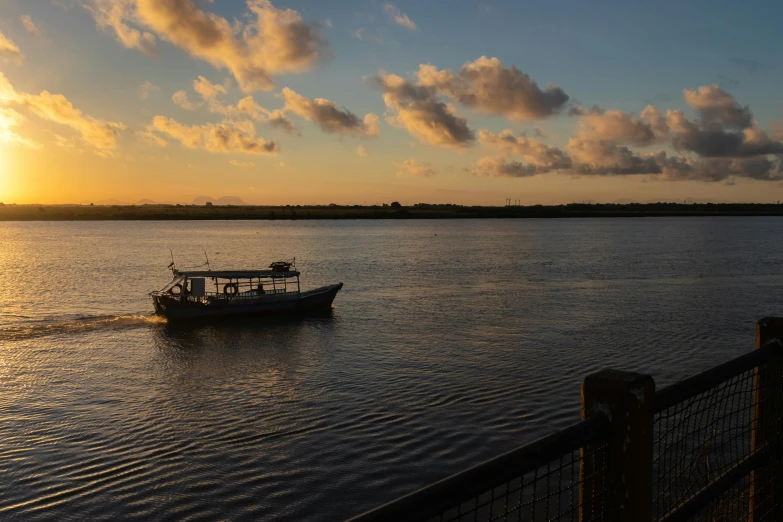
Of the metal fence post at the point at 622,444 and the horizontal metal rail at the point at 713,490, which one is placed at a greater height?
the metal fence post at the point at 622,444

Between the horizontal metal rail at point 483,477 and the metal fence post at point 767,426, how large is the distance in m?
3.20

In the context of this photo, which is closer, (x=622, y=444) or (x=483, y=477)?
(x=483, y=477)

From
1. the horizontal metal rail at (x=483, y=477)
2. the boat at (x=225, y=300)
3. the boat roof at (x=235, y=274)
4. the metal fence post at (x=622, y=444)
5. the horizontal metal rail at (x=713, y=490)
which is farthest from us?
the boat roof at (x=235, y=274)

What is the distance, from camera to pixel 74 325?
141 feet

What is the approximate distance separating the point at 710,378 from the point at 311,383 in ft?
81.2

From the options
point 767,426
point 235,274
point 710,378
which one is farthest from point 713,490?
point 235,274

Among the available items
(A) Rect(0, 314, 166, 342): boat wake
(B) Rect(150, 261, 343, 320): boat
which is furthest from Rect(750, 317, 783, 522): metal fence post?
(B) Rect(150, 261, 343, 320): boat

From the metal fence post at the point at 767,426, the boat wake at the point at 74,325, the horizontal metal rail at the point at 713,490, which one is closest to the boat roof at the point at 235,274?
the boat wake at the point at 74,325

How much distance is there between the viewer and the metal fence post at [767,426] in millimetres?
5836

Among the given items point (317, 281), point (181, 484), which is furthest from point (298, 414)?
point (317, 281)

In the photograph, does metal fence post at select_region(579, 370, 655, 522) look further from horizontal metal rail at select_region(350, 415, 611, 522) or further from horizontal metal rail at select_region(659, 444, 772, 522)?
horizontal metal rail at select_region(659, 444, 772, 522)

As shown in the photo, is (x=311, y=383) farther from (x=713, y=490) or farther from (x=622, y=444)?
(x=622, y=444)

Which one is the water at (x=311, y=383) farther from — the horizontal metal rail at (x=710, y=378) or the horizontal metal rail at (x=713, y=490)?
the horizontal metal rail at (x=710, y=378)

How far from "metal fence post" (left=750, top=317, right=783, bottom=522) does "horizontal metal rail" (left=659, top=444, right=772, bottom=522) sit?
15 cm
